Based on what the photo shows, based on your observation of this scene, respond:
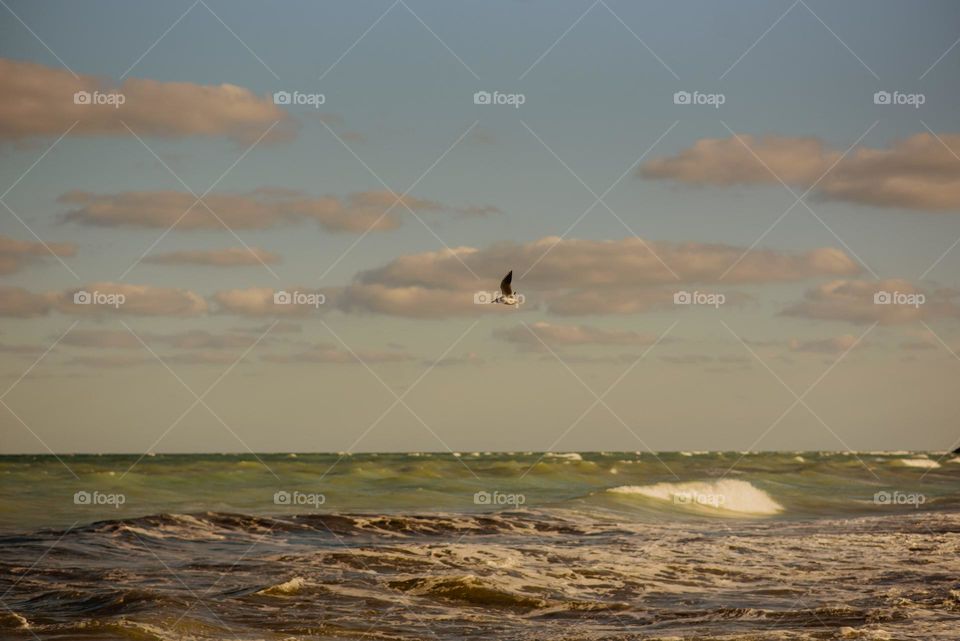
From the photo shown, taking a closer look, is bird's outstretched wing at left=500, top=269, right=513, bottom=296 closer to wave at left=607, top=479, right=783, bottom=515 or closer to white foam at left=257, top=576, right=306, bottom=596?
white foam at left=257, top=576, right=306, bottom=596

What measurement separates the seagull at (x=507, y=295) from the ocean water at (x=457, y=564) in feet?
14.8

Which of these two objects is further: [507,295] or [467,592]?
[507,295]

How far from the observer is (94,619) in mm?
13648

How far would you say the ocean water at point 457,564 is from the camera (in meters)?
13.8

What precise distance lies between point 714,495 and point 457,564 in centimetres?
2094

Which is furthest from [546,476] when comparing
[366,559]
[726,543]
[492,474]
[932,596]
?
[932,596]

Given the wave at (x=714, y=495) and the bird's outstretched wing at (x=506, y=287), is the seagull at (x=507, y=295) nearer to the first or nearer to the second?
the bird's outstretched wing at (x=506, y=287)

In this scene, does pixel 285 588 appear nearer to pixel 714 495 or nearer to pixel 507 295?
pixel 507 295

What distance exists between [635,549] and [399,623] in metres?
8.22

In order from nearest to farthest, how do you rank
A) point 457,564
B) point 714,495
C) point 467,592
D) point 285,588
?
point 285,588 → point 467,592 → point 457,564 → point 714,495

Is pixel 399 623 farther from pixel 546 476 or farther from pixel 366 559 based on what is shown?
pixel 546 476

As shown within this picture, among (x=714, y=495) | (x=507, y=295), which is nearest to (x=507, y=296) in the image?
(x=507, y=295)

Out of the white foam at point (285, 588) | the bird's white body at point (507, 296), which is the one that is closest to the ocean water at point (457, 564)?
the white foam at point (285, 588)

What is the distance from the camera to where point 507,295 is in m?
18.9
